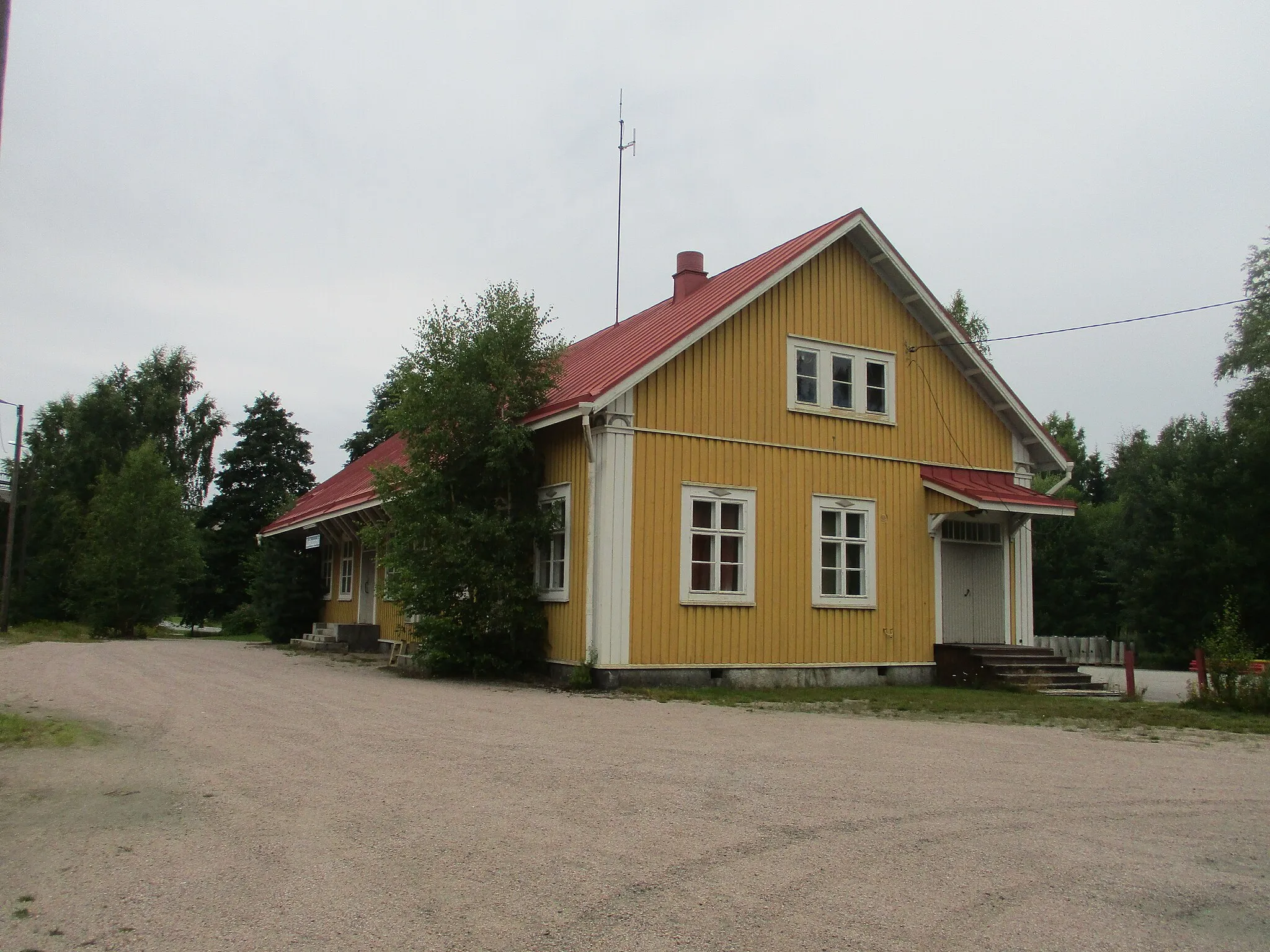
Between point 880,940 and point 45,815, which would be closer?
point 880,940

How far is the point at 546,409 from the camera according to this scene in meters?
16.7

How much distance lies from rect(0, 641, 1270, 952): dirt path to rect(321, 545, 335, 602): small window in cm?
1935

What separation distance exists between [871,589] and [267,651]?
49.9 feet

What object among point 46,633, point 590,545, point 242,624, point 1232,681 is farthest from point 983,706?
point 242,624

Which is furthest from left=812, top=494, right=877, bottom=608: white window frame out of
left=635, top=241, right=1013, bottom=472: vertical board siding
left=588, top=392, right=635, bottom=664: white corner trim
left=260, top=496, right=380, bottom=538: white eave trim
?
left=260, top=496, right=380, bottom=538: white eave trim

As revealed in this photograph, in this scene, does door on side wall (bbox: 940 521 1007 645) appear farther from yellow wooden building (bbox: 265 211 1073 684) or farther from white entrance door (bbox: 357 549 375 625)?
white entrance door (bbox: 357 549 375 625)

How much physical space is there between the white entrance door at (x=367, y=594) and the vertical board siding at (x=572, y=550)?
10550mm

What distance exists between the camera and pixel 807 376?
18.2 meters

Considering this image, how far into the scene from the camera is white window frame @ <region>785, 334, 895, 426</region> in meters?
17.9

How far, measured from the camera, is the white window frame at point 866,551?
17.7 meters

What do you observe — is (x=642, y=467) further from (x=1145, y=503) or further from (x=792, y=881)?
(x=1145, y=503)

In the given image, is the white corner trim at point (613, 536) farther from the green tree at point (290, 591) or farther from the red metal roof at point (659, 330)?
the green tree at point (290, 591)

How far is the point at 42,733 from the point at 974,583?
48.5 feet

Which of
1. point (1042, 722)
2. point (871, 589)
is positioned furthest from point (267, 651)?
point (1042, 722)
